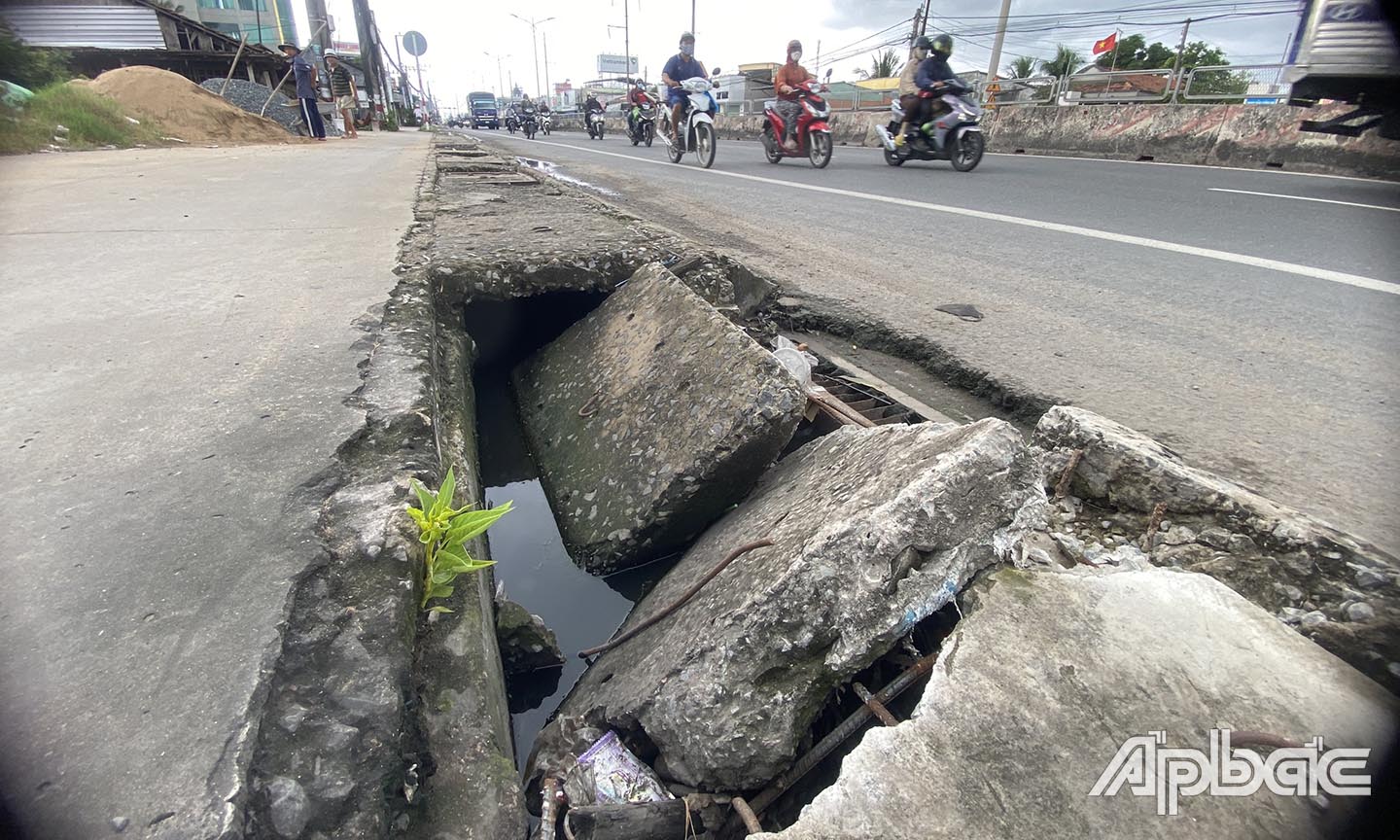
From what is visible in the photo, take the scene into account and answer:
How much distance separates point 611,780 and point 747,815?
275mm

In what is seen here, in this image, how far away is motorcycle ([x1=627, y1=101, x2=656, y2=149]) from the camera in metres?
16.1

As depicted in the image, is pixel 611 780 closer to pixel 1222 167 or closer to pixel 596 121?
pixel 1222 167

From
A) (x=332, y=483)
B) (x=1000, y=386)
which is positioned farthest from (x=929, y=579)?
(x=1000, y=386)

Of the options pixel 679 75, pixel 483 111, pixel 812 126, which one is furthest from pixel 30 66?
pixel 483 111

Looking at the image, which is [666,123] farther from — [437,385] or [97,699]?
[97,699]

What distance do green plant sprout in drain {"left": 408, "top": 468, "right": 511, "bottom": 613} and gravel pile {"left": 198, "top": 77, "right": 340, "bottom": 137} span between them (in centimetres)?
2086

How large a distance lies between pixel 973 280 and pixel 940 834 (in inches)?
125

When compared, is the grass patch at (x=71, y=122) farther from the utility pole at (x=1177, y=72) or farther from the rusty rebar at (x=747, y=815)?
the utility pole at (x=1177, y=72)

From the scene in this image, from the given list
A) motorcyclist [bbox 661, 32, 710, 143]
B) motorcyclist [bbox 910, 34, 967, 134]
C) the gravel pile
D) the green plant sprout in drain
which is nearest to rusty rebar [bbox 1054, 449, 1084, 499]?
the green plant sprout in drain

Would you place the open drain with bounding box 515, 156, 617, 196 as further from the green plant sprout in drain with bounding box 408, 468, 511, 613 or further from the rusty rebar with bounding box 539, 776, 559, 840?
the rusty rebar with bounding box 539, 776, 559, 840

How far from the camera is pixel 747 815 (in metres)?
1.08

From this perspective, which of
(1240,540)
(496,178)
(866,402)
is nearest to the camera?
(1240,540)

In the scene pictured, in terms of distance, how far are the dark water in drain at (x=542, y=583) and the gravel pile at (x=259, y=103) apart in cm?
1980

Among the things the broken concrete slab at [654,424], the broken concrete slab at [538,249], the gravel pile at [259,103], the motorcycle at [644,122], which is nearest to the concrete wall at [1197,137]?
the motorcycle at [644,122]
